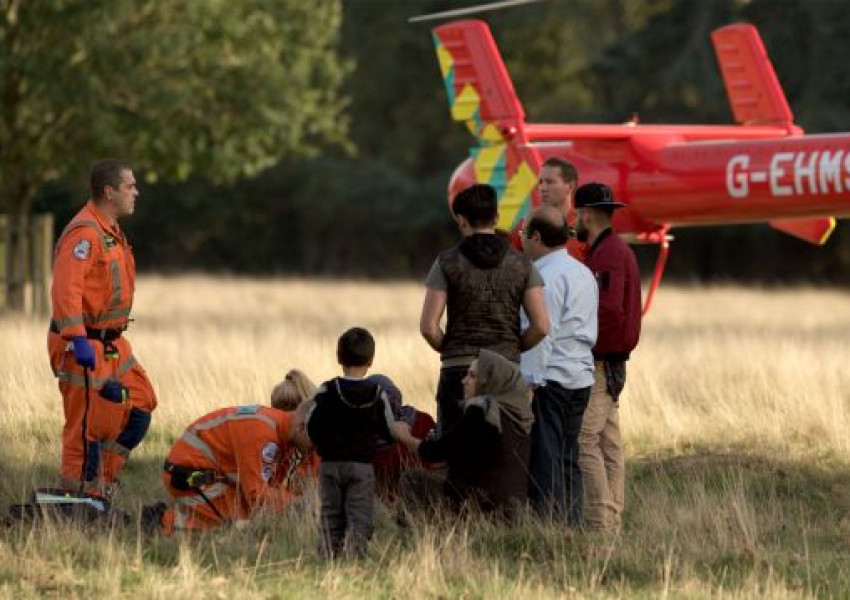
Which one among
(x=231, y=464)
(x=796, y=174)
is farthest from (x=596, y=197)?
(x=796, y=174)

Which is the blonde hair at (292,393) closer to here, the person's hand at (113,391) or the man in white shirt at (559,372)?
the person's hand at (113,391)

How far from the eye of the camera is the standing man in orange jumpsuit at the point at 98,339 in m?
8.52

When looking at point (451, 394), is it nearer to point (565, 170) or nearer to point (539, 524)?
point (539, 524)

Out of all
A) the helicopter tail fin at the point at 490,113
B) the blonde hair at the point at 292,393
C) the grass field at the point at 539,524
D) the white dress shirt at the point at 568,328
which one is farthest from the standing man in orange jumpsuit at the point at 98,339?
the helicopter tail fin at the point at 490,113

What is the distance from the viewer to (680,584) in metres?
6.89

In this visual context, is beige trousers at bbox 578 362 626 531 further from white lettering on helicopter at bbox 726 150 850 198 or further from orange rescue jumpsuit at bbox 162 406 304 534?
white lettering on helicopter at bbox 726 150 850 198

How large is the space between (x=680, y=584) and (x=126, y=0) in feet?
53.7

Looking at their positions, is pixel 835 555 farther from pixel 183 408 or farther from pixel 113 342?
pixel 183 408

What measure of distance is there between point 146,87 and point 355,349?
16.3 metres

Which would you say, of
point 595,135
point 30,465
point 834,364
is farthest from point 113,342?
point 834,364

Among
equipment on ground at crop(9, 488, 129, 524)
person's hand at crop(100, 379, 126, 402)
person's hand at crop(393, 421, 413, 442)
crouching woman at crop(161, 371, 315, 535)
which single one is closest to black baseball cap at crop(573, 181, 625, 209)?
person's hand at crop(393, 421, 413, 442)

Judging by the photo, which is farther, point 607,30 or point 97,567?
point 607,30

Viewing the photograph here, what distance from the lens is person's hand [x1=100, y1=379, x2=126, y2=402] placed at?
8.55 m

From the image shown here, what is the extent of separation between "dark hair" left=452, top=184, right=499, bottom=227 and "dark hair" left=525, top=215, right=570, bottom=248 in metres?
0.28
